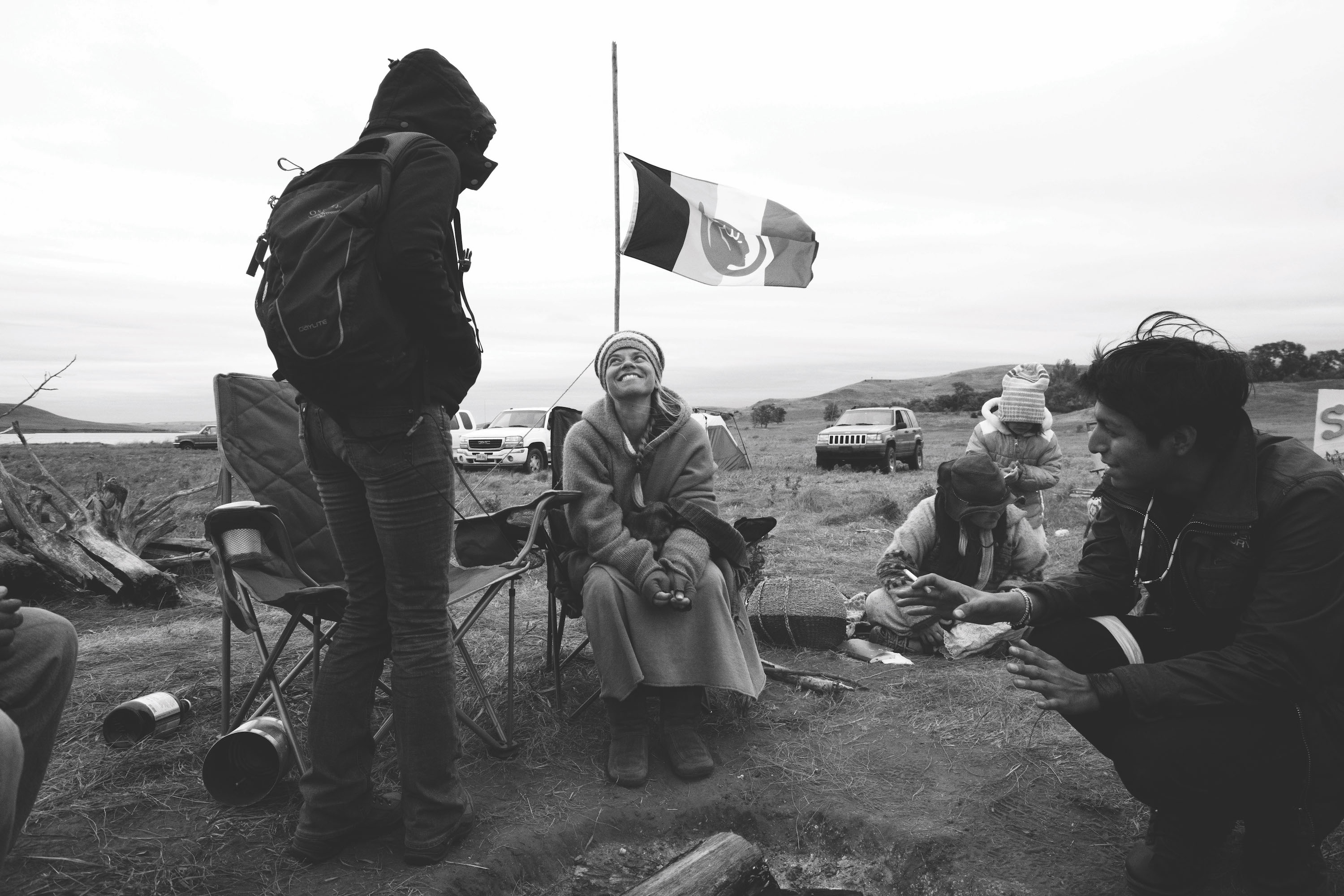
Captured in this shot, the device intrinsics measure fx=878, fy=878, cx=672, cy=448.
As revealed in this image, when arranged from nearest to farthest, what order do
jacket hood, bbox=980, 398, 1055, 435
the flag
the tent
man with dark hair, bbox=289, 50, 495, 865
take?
man with dark hair, bbox=289, 50, 495, 865 < jacket hood, bbox=980, 398, 1055, 435 < the flag < the tent

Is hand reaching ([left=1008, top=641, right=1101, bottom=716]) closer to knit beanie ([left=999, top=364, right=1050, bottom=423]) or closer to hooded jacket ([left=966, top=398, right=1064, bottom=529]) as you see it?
hooded jacket ([left=966, top=398, right=1064, bottom=529])

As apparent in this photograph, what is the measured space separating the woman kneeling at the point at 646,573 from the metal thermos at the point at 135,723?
4.64 feet

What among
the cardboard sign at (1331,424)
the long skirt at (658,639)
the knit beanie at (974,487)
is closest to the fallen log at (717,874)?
the long skirt at (658,639)

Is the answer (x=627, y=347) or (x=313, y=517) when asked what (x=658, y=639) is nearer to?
(x=627, y=347)

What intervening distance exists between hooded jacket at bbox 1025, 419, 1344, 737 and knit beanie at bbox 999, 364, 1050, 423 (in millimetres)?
3054

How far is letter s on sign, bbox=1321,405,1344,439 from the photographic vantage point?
41.0ft

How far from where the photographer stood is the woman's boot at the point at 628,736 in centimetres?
277

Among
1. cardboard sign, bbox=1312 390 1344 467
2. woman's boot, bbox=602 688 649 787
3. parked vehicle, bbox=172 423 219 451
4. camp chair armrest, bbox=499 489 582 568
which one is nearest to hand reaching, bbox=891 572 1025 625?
woman's boot, bbox=602 688 649 787

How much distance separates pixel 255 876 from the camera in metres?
2.14

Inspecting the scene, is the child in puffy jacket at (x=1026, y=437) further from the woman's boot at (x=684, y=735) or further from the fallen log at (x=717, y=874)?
the fallen log at (x=717, y=874)

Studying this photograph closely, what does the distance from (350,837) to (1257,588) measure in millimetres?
2254

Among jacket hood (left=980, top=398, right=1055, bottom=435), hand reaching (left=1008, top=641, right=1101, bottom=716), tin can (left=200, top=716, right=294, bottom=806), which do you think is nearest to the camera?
hand reaching (left=1008, top=641, right=1101, bottom=716)

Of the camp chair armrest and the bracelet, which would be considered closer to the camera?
the bracelet

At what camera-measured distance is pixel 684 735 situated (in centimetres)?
285
